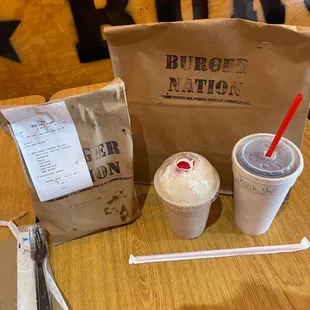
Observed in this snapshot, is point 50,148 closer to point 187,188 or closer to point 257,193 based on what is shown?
point 187,188

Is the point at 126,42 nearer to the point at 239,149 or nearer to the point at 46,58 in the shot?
the point at 239,149

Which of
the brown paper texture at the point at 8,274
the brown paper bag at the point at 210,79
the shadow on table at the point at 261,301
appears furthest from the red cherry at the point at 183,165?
the brown paper texture at the point at 8,274

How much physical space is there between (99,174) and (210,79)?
284mm

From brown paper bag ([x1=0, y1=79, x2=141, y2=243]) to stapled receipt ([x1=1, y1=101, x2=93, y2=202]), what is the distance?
11mm

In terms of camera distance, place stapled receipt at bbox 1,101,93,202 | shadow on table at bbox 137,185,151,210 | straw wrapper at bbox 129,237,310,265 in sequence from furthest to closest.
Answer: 1. shadow on table at bbox 137,185,151,210
2. straw wrapper at bbox 129,237,310,265
3. stapled receipt at bbox 1,101,93,202

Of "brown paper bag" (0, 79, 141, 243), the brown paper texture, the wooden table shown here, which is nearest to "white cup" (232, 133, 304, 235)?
the wooden table

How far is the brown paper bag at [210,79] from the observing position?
2.03 ft

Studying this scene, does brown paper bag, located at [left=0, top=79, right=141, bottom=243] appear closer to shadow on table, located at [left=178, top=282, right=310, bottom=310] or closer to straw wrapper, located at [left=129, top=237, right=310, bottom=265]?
straw wrapper, located at [left=129, top=237, right=310, bottom=265]

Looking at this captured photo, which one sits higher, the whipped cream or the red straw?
the red straw

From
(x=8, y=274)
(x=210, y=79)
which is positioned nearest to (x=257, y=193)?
(x=210, y=79)

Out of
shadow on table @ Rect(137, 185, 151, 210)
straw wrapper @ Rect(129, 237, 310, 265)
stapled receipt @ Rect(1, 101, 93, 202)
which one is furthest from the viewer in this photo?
shadow on table @ Rect(137, 185, 151, 210)

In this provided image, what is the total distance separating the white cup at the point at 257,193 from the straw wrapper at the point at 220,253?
0.15ft

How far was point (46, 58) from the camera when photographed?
1.25m

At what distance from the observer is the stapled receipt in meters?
0.59
